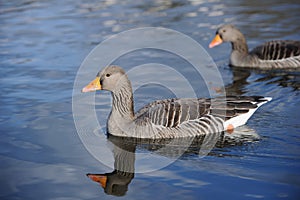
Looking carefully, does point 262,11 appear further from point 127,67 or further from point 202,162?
point 202,162

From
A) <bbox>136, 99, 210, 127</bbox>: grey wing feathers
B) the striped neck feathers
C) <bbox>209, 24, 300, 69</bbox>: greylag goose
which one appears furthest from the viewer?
<bbox>209, 24, 300, 69</bbox>: greylag goose

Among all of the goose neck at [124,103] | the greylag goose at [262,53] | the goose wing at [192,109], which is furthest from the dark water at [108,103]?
the goose neck at [124,103]

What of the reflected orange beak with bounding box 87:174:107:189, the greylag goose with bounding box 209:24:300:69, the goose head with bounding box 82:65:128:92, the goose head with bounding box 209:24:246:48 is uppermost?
the goose head with bounding box 209:24:246:48

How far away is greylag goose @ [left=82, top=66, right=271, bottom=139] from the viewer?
941 centimetres

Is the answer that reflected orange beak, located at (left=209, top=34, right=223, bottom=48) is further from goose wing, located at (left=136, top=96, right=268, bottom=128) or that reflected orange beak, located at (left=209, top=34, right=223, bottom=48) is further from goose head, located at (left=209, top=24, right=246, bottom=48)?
goose wing, located at (left=136, top=96, right=268, bottom=128)

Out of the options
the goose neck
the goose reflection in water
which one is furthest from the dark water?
the goose neck

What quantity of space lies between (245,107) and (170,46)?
18.1ft

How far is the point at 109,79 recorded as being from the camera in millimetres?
9461

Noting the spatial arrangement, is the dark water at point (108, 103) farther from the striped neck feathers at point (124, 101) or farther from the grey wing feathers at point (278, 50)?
the striped neck feathers at point (124, 101)

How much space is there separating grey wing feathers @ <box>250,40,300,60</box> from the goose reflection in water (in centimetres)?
423

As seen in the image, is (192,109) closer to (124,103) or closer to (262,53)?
(124,103)

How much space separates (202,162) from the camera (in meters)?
8.34

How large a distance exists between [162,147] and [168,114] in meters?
0.62

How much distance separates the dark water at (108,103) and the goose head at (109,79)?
954 mm
